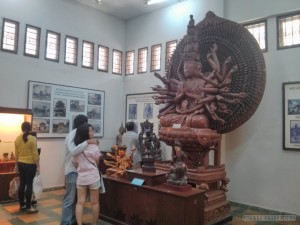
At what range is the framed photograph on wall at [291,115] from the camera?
13.5 feet

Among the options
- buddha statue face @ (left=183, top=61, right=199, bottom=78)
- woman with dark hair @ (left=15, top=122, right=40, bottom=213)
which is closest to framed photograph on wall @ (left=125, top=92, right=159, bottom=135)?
buddha statue face @ (left=183, top=61, right=199, bottom=78)

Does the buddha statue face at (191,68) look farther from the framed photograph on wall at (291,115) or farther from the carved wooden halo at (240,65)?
the framed photograph on wall at (291,115)

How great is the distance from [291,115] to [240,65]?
1.15 meters

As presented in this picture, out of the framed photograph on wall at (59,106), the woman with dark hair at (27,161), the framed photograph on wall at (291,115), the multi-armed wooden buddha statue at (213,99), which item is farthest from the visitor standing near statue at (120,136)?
the framed photograph on wall at (291,115)

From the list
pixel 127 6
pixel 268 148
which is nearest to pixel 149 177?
pixel 268 148

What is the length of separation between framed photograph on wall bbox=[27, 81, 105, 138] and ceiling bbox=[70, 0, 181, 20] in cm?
195

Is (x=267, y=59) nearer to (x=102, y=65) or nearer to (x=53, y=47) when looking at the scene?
(x=102, y=65)

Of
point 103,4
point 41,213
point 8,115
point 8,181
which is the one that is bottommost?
point 41,213

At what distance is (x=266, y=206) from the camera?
14.4ft

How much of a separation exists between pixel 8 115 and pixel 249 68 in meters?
4.24

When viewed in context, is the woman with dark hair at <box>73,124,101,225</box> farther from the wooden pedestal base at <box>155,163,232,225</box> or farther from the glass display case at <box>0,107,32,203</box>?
the glass display case at <box>0,107,32,203</box>

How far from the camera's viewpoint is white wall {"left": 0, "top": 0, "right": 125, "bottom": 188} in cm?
506

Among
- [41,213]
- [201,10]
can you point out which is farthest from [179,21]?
[41,213]

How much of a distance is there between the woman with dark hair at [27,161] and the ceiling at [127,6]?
3.47 meters
